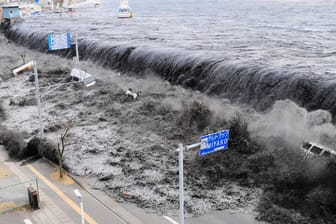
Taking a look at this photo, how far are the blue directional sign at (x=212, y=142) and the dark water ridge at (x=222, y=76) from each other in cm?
1633

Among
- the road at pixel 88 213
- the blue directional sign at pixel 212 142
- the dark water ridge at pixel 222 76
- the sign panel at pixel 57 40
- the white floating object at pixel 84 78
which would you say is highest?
the sign panel at pixel 57 40

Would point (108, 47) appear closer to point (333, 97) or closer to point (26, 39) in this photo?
point (26, 39)

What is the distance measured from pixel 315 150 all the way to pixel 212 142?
39.8 feet

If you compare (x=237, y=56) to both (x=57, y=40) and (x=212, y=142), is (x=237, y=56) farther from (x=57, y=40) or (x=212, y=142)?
(x=212, y=142)

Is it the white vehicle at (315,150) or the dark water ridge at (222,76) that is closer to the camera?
the white vehicle at (315,150)

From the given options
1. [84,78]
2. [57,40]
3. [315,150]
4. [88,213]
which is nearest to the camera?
[88,213]

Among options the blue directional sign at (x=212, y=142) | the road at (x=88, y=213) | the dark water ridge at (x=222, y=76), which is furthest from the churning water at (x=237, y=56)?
the blue directional sign at (x=212, y=142)

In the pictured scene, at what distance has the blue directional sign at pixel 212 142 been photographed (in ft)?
38.1

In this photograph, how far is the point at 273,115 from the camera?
1093 inches

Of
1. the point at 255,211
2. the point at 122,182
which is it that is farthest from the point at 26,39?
the point at 255,211

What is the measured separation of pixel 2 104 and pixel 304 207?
2761cm

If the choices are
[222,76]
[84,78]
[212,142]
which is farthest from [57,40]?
[212,142]

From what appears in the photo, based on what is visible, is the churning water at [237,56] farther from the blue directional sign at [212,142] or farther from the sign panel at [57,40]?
the blue directional sign at [212,142]

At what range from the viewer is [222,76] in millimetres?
34906
